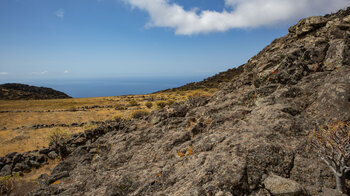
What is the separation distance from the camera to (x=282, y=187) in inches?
254

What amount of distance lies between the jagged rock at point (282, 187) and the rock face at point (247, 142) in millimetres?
36

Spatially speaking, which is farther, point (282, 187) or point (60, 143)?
point (60, 143)

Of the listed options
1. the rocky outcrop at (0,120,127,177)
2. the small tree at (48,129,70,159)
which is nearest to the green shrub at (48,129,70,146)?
the small tree at (48,129,70,159)

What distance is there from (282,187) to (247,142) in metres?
2.42

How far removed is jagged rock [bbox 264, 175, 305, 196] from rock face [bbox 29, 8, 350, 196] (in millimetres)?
36

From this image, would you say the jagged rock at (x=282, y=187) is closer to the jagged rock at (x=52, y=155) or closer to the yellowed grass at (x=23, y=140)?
the jagged rock at (x=52, y=155)

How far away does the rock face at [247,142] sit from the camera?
289 inches

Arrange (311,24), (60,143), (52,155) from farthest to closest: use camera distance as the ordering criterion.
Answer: (60,143)
(52,155)
(311,24)

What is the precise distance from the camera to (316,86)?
1129 cm

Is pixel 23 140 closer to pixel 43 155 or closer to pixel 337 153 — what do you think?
pixel 43 155

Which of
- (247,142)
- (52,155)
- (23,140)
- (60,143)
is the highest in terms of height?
(247,142)

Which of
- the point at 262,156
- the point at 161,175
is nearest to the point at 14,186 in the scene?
the point at 161,175

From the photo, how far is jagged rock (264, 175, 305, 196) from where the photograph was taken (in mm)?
6230

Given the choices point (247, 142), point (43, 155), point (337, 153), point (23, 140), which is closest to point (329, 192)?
point (337, 153)
